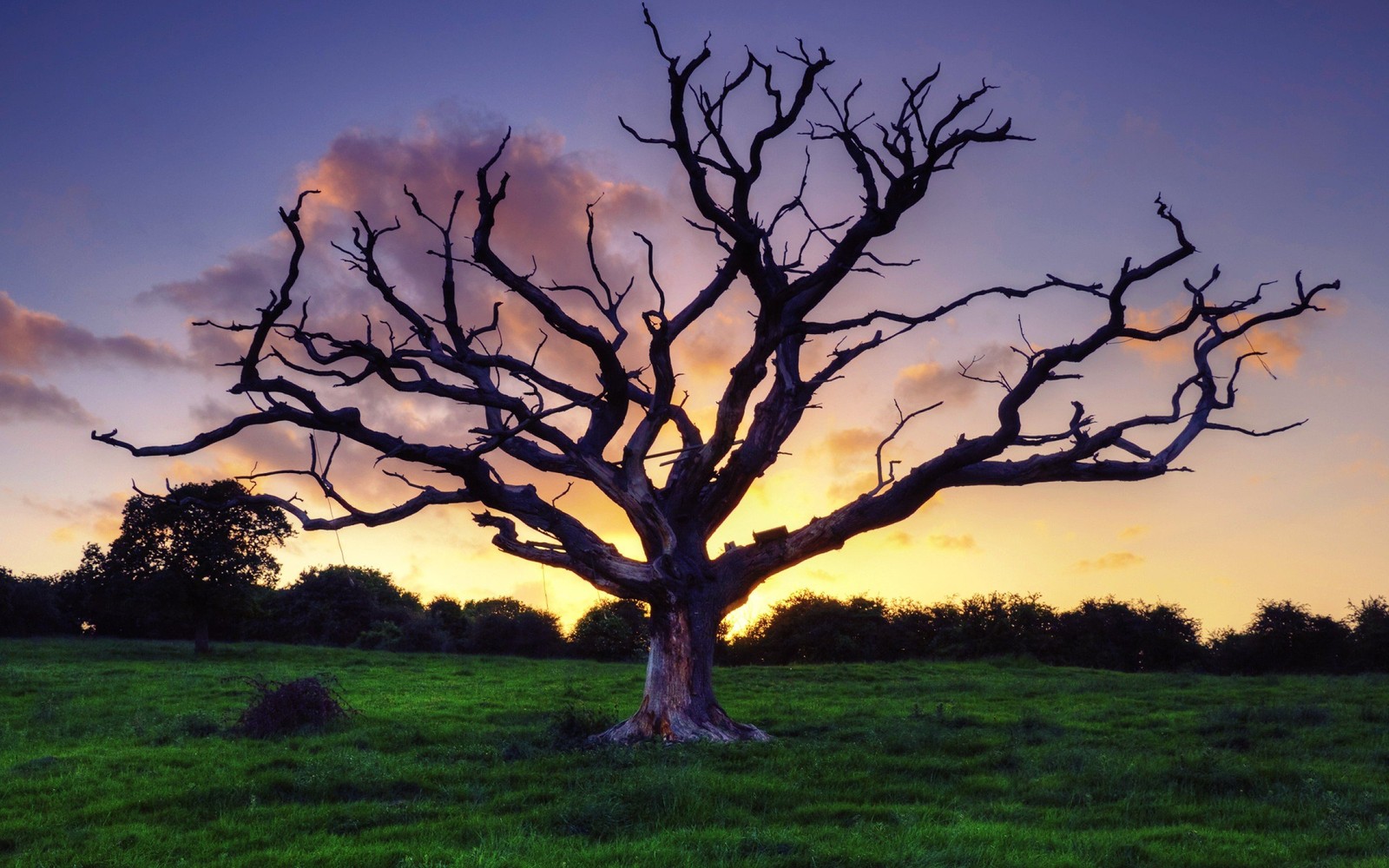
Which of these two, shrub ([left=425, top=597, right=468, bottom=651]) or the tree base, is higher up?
shrub ([left=425, top=597, right=468, bottom=651])

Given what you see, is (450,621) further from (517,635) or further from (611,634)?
(611,634)

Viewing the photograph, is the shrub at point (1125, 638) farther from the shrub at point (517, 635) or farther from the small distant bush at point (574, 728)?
the small distant bush at point (574, 728)

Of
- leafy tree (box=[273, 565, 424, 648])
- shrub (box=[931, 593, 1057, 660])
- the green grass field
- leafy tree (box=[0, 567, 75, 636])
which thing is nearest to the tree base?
the green grass field

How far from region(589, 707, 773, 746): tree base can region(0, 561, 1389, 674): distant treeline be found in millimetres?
28450

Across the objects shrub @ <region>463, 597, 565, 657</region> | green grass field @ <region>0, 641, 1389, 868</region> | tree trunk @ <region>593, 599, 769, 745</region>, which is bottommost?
green grass field @ <region>0, 641, 1389, 868</region>

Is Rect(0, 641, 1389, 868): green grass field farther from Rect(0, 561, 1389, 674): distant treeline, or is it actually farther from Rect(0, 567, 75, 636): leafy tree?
Rect(0, 567, 75, 636): leafy tree

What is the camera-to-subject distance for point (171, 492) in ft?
58.4

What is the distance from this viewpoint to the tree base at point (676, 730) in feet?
59.6

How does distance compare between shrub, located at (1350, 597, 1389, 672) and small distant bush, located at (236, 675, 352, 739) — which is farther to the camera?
shrub, located at (1350, 597, 1389, 672)

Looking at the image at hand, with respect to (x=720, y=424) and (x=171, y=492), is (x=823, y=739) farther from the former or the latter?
(x=171, y=492)

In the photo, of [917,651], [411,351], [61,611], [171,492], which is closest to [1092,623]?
[917,651]

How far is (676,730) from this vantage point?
59.8 feet

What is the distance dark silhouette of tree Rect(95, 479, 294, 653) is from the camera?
4475 centimetres

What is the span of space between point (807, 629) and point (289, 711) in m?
42.4
